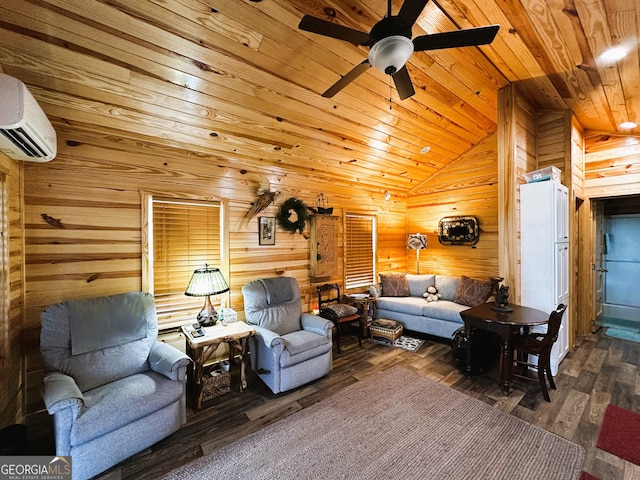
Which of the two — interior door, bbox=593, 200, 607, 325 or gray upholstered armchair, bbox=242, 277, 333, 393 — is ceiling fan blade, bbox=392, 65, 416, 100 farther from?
interior door, bbox=593, 200, 607, 325

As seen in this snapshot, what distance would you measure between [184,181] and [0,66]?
1498mm

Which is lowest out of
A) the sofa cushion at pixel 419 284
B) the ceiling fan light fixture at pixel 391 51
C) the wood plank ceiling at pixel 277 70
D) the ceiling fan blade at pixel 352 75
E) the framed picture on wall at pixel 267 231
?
the sofa cushion at pixel 419 284

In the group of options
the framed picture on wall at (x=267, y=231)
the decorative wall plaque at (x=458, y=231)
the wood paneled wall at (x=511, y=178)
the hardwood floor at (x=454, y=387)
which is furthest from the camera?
the decorative wall plaque at (x=458, y=231)

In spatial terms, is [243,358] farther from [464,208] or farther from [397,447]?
[464,208]

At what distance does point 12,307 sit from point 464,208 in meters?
5.77

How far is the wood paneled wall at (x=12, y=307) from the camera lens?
1946 millimetres

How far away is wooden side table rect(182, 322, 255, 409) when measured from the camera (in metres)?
2.49

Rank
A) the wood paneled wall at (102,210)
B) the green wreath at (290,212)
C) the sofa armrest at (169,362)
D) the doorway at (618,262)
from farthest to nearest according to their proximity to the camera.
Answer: the doorway at (618,262), the green wreath at (290,212), the wood paneled wall at (102,210), the sofa armrest at (169,362)

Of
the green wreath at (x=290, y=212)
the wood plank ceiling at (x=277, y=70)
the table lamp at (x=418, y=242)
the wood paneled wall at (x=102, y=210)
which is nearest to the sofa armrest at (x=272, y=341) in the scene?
the wood paneled wall at (x=102, y=210)

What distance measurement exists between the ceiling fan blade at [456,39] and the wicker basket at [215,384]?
3.35 meters

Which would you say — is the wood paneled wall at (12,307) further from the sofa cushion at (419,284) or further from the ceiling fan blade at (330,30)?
the sofa cushion at (419,284)

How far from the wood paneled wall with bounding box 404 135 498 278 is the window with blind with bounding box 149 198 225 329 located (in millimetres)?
3956

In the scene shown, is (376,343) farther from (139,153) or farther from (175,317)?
(139,153)

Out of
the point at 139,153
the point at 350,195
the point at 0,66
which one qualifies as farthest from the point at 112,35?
the point at 350,195
